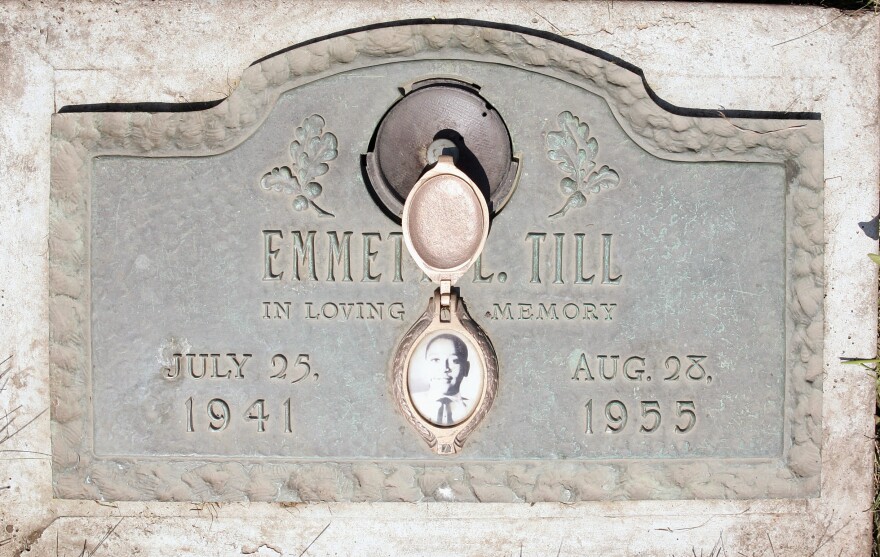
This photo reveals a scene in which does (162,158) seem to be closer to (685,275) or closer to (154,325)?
(154,325)

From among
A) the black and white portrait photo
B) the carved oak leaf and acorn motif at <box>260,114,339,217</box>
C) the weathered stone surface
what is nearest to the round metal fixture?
the carved oak leaf and acorn motif at <box>260,114,339,217</box>

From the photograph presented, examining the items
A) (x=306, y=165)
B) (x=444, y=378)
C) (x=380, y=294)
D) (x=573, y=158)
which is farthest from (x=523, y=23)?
(x=444, y=378)

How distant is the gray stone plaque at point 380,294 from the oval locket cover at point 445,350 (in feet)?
0.28

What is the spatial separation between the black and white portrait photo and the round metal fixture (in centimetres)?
67

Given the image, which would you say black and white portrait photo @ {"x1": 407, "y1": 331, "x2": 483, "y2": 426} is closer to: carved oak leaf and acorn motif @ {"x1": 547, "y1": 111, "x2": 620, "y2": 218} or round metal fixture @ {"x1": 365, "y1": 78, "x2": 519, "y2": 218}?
round metal fixture @ {"x1": 365, "y1": 78, "x2": 519, "y2": 218}

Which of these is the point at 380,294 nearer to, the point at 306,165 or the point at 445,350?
the point at 445,350

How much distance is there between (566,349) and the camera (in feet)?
11.2

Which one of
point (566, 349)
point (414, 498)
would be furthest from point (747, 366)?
point (414, 498)

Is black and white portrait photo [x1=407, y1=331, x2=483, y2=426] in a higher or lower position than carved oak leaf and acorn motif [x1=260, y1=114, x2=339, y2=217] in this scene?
lower

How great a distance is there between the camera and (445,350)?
3330 mm

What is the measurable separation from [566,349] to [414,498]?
105 centimetres

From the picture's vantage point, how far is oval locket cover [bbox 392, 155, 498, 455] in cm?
325

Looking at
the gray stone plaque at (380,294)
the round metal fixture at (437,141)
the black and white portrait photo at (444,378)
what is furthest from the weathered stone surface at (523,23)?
→ the black and white portrait photo at (444,378)

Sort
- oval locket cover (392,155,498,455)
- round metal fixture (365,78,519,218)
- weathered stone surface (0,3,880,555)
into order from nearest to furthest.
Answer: oval locket cover (392,155,498,455), round metal fixture (365,78,519,218), weathered stone surface (0,3,880,555)
